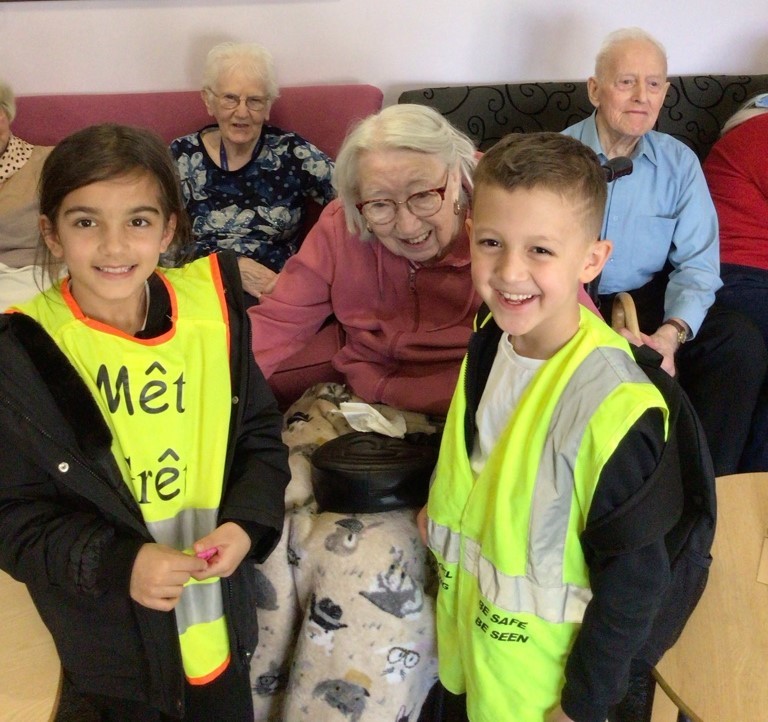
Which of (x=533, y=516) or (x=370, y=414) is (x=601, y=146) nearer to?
(x=370, y=414)

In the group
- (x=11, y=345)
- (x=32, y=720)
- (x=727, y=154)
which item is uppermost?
(x=727, y=154)

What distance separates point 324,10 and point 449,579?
2.08 metres

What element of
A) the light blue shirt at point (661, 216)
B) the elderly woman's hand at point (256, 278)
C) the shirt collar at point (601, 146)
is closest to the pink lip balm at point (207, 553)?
the elderly woman's hand at point (256, 278)

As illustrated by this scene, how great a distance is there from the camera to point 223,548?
1.03m

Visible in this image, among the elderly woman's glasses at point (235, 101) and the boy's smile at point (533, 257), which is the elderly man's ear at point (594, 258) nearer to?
the boy's smile at point (533, 257)

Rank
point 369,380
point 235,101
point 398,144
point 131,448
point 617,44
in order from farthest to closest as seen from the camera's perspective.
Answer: point 235,101
point 617,44
point 369,380
point 398,144
point 131,448

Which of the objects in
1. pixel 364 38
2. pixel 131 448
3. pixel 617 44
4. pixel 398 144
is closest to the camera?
pixel 131 448

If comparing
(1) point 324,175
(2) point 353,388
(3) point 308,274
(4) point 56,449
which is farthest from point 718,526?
(1) point 324,175

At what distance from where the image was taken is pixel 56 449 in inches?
36.8

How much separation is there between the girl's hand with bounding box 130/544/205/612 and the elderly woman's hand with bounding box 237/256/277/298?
120 centimetres

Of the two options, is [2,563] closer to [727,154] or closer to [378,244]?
[378,244]

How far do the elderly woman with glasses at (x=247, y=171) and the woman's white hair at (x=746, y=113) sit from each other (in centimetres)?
125

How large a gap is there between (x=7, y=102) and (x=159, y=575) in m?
2.01

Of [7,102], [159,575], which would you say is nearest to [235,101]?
[7,102]
